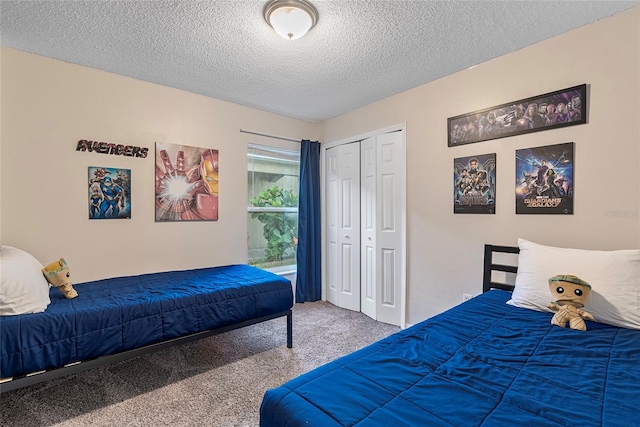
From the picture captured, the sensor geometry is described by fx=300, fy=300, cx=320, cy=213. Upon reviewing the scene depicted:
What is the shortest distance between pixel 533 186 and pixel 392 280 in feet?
5.37

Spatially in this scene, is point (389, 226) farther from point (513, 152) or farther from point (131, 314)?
point (131, 314)

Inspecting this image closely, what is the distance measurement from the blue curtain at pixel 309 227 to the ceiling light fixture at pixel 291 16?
2157 mm

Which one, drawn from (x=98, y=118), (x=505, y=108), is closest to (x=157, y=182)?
(x=98, y=118)

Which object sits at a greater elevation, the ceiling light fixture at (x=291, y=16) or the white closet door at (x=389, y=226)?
the ceiling light fixture at (x=291, y=16)

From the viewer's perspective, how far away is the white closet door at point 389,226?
10.6 feet

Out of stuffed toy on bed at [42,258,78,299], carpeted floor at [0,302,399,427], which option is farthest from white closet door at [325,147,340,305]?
stuffed toy on bed at [42,258,78,299]

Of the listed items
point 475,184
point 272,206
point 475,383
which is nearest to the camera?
point 475,383

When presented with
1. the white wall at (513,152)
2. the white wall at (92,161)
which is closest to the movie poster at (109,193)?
the white wall at (92,161)

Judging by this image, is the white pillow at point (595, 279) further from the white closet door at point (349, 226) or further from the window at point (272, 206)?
the window at point (272, 206)

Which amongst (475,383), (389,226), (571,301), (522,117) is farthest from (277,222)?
(475,383)

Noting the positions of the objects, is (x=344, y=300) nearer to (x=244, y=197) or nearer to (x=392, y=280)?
(x=392, y=280)

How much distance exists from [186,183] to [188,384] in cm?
191

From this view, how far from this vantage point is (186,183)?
318cm

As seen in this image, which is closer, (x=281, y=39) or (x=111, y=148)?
(x=281, y=39)
